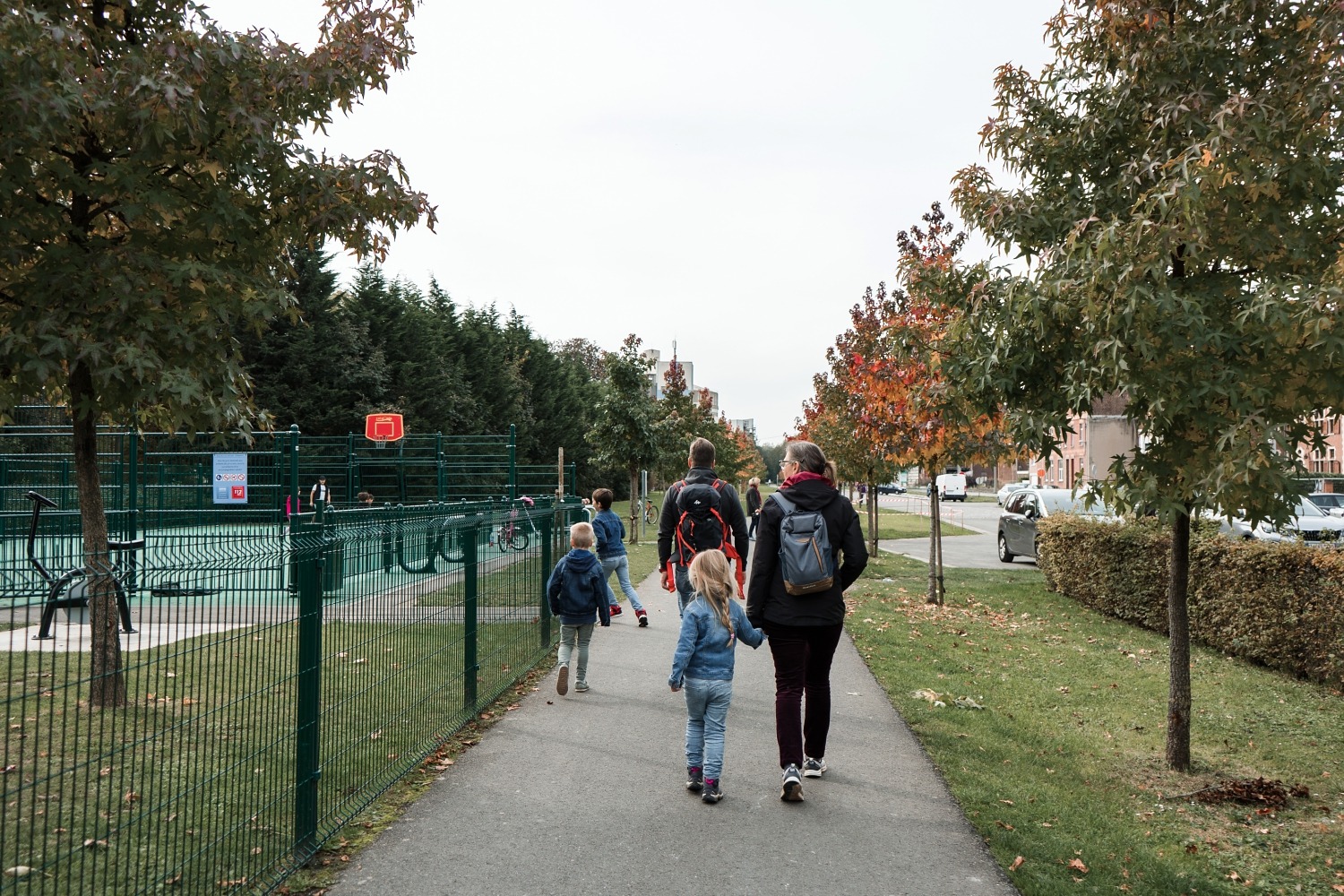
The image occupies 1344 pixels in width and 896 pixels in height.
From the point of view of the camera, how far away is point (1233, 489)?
5.47m

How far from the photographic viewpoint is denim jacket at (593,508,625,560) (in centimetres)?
1222

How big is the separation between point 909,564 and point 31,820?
2110 centimetres

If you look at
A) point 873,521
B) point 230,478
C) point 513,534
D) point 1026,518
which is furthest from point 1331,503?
point 230,478

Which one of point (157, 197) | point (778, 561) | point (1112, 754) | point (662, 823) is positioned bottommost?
point (1112, 754)

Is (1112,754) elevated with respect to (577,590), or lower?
lower

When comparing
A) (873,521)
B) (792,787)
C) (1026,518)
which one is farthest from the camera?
(873,521)

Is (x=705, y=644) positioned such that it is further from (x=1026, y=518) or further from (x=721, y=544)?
(x=1026, y=518)

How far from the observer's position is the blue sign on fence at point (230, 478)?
1828 cm

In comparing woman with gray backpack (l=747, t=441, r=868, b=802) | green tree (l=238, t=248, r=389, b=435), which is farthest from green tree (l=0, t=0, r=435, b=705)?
green tree (l=238, t=248, r=389, b=435)

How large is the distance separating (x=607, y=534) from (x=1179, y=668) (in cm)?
679

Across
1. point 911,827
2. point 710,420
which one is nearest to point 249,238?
point 911,827

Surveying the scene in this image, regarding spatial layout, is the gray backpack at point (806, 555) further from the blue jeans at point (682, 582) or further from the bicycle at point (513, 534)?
the blue jeans at point (682, 582)

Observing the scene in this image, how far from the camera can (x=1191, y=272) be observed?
6160 millimetres

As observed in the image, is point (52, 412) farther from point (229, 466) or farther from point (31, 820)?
point (31, 820)
